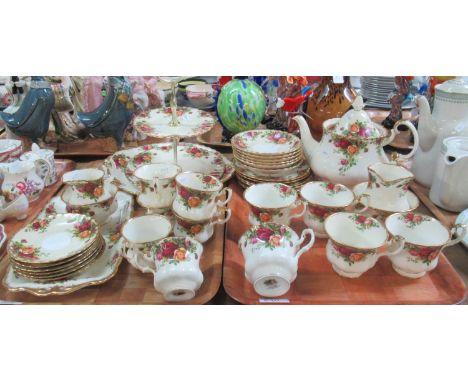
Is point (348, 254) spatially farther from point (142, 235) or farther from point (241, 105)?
point (241, 105)

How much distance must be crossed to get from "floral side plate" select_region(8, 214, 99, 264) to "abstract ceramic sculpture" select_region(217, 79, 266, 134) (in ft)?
2.27

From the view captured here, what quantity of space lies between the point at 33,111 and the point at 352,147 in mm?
1170

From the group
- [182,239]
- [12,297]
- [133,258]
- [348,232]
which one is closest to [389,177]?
[348,232]

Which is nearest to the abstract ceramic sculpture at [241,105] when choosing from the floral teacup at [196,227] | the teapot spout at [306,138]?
the teapot spout at [306,138]

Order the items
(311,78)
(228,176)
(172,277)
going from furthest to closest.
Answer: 1. (311,78)
2. (228,176)
3. (172,277)

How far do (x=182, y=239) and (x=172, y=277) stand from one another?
11cm

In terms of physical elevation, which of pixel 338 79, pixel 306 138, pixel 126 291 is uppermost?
pixel 338 79

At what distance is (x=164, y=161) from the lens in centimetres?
147

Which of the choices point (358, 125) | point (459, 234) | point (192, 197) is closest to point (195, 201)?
point (192, 197)

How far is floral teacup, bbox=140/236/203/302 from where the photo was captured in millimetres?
930

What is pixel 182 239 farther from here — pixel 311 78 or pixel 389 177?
pixel 311 78

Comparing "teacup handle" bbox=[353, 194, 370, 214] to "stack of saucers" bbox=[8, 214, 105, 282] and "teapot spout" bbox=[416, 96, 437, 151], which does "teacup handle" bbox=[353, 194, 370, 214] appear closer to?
"teapot spout" bbox=[416, 96, 437, 151]

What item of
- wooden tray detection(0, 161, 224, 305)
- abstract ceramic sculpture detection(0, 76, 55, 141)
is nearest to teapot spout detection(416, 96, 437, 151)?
wooden tray detection(0, 161, 224, 305)

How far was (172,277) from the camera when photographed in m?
0.93
